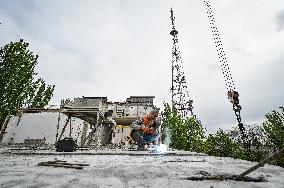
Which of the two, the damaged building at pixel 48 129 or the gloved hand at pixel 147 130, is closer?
the gloved hand at pixel 147 130

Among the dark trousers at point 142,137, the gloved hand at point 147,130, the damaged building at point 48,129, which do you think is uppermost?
the damaged building at point 48,129

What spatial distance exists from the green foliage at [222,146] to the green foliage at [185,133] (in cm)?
85

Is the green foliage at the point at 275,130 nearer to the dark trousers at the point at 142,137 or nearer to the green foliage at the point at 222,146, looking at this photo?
the green foliage at the point at 222,146

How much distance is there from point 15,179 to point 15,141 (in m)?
19.1

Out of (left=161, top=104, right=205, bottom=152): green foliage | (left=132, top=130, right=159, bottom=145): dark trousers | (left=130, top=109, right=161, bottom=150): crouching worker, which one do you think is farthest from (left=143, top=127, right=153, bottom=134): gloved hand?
(left=161, top=104, right=205, bottom=152): green foliage

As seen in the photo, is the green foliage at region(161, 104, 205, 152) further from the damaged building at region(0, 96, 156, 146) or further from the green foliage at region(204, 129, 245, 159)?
the damaged building at region(0, 96, 156, 146)

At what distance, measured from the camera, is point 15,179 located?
265 centimetres

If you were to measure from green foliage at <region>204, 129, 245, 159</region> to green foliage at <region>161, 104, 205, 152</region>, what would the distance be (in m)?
0.85

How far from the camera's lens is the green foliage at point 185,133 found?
75.2ft

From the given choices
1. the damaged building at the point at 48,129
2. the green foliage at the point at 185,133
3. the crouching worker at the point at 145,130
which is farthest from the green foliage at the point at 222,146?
the crouching worker at the point at 145,130

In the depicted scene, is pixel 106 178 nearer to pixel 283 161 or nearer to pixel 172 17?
pixel 283 161

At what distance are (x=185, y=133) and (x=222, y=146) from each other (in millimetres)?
3723

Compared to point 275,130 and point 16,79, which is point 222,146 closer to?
point 275,130

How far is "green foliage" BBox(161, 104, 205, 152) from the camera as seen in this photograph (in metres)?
22.9
